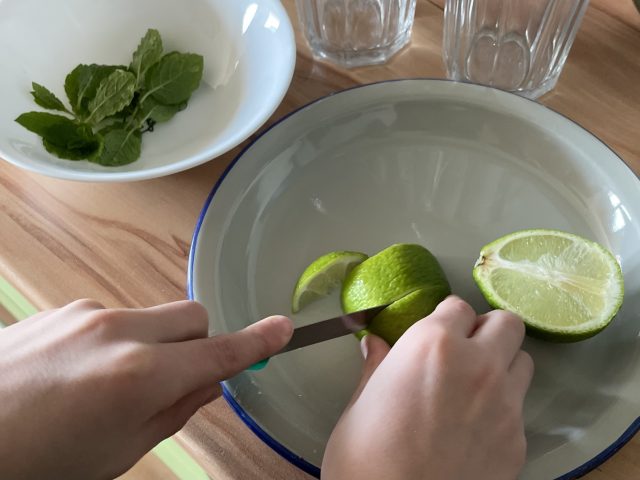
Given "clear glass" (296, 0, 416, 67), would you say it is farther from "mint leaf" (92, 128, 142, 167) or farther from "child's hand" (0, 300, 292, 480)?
"child's hand" (0, 300, 292, 480)

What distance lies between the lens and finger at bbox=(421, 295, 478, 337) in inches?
22.8

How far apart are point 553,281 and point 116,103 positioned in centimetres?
53

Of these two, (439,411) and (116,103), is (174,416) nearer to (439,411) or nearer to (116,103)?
(439,411)

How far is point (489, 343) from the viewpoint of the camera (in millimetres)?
576

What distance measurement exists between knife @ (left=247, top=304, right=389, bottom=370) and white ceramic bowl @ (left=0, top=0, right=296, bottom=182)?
0.22 metres

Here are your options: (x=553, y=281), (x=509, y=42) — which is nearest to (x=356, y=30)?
(x=509, y=42)

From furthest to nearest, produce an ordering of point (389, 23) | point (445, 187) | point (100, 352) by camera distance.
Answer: point (389, 23) → point (445, 187) → point (100, 352)

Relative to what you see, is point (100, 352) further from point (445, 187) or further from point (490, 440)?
point (445, 187)

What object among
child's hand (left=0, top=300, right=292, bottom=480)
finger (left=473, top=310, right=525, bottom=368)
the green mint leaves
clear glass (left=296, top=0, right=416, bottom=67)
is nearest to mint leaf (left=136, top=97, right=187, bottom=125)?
the green mint leaves

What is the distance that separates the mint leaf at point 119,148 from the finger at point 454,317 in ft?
1.28

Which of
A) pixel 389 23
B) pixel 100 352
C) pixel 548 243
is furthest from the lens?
pixel 389 23

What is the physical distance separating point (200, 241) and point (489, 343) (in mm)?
300

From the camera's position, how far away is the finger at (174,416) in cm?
52

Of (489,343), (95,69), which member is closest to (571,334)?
(489,343)
